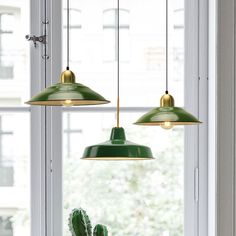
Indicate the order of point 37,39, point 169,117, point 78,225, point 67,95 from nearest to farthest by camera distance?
point 67,95 < point 169,117 < point 78,225 < point 37,39

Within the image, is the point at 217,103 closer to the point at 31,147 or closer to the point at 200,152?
the point at 200,152

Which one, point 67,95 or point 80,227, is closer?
point 67,95

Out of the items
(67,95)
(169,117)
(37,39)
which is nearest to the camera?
(67,95)

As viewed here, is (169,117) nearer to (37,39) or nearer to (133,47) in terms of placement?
(133,47)

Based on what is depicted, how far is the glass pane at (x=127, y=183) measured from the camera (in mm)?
3074

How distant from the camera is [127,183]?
3.08 meters

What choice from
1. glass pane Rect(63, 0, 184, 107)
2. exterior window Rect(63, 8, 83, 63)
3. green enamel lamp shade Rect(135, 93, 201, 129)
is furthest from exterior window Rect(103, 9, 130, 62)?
green enamel lamp shade Rect(135, 93, 201, 129)

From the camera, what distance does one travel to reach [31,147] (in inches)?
121

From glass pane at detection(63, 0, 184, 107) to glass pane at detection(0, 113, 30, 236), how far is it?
16.8 inches

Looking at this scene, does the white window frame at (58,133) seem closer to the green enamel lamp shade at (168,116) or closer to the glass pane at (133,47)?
the glass pane at (133,47)

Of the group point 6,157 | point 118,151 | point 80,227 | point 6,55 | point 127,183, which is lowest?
point 80,227

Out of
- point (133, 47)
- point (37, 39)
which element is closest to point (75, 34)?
point (37, 39)

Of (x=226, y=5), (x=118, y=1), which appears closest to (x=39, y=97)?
(x=118, y=1)

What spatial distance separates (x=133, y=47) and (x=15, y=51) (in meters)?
0.61
